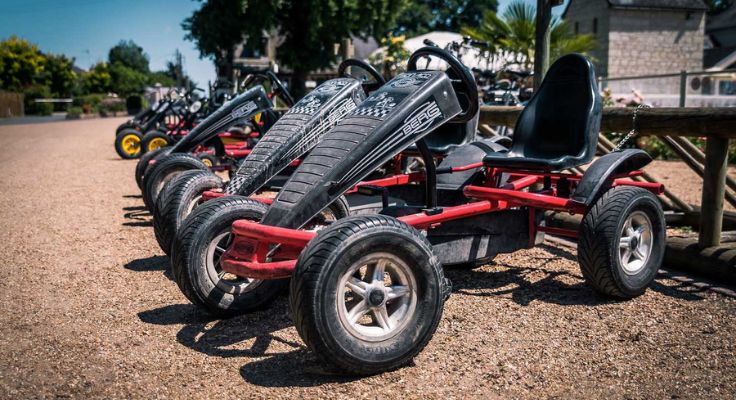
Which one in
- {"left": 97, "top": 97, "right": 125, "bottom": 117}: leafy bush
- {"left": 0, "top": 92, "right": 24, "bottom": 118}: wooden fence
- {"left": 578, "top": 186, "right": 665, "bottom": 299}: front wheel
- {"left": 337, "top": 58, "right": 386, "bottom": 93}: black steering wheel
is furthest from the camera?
{"left": 97, "top": 97, "right": 125, "bottom": 117}: leafy bush

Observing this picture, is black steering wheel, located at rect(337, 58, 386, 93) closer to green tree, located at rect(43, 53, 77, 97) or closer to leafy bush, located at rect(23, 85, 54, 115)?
leafy bush, located at rect(23, 85, 54, 115)

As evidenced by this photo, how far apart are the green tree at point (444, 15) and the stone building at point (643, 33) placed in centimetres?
2429

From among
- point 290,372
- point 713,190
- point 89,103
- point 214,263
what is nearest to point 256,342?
point 290,372

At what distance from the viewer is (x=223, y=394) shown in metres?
2.72

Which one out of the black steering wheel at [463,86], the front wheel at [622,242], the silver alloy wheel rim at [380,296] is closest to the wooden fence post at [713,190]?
the front wheel at [622,242]

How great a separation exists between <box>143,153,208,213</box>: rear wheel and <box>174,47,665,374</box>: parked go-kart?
84.7 inches

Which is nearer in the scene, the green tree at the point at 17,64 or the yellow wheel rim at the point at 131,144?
the yellow wheel rim at the point at 131,144

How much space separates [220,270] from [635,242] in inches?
93.4

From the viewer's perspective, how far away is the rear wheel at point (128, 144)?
13.3 meters

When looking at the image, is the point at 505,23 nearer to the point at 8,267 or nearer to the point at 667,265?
the point at 667,265

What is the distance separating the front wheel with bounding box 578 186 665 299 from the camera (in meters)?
3.79

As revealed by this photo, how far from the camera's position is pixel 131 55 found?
489 ft

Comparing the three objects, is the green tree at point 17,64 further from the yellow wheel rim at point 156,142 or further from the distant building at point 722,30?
the distant building at point 722,30

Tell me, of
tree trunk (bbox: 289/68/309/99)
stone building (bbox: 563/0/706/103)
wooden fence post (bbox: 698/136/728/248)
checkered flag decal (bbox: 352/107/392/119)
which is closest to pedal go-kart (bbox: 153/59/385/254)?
checkered flag decal (bbox: 352/107/392/119)
